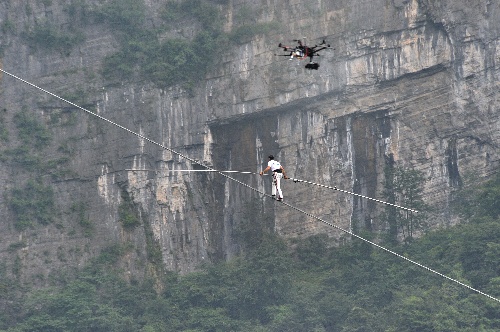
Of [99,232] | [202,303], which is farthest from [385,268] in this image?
[99,232]

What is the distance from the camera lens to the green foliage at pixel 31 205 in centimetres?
5497

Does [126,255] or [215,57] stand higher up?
[215,57]

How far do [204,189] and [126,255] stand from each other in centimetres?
342

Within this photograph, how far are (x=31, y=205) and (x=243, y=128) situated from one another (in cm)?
753

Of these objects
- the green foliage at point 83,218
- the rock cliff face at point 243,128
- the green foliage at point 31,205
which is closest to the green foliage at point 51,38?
the rock cliff face at point 243,128

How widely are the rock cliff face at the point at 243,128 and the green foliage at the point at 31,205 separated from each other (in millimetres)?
74

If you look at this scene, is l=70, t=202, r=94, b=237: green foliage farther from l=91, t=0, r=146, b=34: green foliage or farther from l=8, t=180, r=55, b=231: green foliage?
l=91, t=0, r=146, b=34: green foliage

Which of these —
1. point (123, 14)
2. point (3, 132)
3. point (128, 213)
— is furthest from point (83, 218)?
point (123, 14)

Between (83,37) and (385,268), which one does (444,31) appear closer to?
(385,268)

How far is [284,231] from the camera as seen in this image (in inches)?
2172

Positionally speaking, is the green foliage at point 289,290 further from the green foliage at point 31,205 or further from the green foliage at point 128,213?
the green foliage at point 31,205

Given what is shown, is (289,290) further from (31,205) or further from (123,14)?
(123,14)

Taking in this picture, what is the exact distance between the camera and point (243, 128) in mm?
55500

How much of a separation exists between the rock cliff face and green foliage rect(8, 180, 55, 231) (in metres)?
0.07
